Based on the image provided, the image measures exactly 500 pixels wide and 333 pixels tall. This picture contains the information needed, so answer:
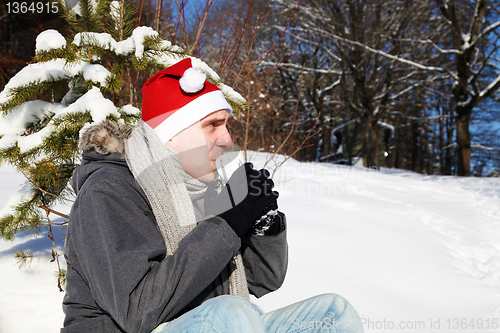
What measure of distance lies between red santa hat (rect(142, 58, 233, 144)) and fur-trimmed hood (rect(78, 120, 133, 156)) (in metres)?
0.21

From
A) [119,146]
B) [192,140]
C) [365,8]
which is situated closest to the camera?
[119,146]

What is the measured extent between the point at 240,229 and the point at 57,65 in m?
1.38

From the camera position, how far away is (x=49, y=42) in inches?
66.6

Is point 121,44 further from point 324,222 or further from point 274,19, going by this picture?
point 274,19

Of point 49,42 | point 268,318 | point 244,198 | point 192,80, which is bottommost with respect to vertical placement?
point 268,318

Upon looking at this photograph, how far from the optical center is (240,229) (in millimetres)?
1136

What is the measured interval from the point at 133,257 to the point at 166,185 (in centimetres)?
35

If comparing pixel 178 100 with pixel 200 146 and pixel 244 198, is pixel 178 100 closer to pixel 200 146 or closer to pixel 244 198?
pixel 200 146

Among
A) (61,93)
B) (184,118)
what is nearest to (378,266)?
(184,118)

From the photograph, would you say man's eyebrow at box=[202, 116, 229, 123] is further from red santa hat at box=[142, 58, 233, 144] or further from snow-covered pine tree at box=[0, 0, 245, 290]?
snow-covered pine tree at box=[0, 0, 245, 290]

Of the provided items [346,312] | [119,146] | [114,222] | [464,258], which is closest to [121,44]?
[119,146]

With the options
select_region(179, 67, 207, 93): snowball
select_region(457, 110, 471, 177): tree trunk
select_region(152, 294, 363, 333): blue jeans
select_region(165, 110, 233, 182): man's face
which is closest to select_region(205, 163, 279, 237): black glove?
select_region(165, 110, 233, 182): man's face

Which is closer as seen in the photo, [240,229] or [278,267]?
[240,229]

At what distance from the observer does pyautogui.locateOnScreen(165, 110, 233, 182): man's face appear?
1402 mm
